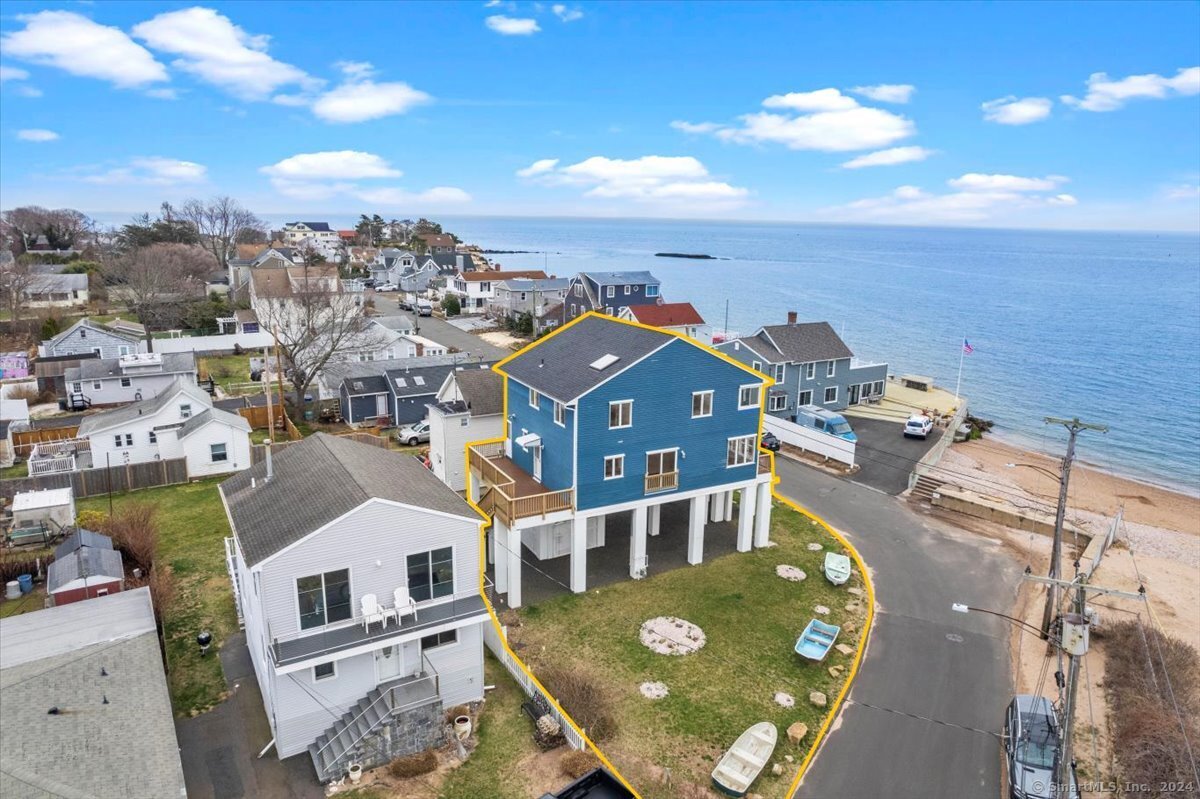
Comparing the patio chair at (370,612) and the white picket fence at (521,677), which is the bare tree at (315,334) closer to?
the white picket fence at (521,677)

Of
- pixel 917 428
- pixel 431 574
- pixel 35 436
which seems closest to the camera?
pixel 431 574

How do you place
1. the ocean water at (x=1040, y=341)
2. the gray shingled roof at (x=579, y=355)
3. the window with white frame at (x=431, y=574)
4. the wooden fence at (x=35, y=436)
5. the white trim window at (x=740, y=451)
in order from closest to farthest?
the window with white frame at (x=431, y=574) < the gray shingled roof at (x=579, y=355) < the white trim window at (x=740, y=451) < the wooden fence at (x=35, y=436) < the ocean water at (x=1040, y=341)

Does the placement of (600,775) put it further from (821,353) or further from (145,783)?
(821,353)

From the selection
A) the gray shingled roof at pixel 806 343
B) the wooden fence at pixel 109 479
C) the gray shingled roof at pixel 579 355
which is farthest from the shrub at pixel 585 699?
the gray shingled roof at pixel 806 343

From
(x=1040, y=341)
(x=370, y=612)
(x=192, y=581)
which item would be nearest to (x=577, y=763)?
(x=370, y=612)

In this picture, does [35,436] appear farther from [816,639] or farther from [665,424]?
[816,639]

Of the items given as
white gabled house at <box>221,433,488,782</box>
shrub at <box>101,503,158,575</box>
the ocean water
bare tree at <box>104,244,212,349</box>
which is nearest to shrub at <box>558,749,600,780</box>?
white gabled house at <box>221,433,488,782</box>
